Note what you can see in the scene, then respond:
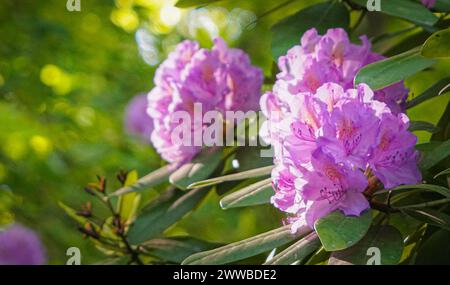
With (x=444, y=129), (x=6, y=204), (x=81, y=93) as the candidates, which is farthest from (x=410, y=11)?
(x=81, y=93)

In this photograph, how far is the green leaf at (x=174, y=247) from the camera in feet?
5.14

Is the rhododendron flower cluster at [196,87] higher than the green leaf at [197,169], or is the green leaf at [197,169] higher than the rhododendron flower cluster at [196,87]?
the rhododendron flower cluster at [196,87]

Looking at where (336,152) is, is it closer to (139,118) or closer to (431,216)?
(431,216)

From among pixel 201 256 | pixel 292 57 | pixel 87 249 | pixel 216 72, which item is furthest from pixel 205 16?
pixel 201 256

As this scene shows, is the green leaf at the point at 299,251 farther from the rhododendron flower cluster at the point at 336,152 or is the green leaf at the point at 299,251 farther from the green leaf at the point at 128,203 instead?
the green leaf at the point at 128,203

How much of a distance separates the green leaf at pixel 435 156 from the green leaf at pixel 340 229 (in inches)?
5.6

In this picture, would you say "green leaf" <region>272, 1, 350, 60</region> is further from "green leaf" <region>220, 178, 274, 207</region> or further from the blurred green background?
the blurred green background

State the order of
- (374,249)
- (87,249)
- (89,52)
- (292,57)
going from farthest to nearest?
(89,52) < (87,249) < (292,57) < (374,249)

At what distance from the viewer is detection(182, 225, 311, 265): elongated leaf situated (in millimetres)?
1113

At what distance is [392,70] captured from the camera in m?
1.15

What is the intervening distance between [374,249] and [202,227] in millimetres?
1785

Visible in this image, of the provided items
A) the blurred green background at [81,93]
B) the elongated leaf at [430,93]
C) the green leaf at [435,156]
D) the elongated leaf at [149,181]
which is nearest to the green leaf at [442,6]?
the elongated leaf at [430,93]

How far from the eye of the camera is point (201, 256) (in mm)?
1138
